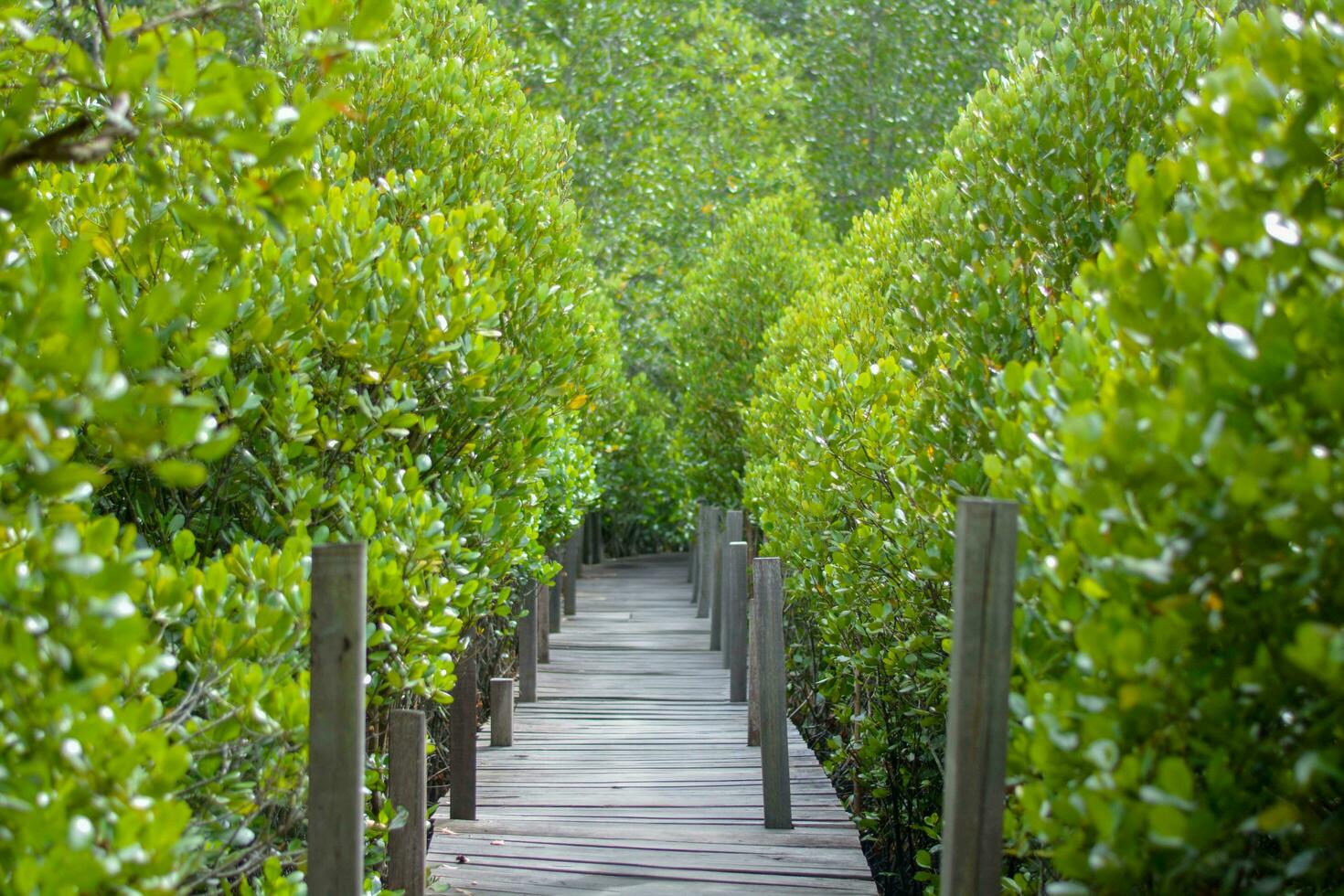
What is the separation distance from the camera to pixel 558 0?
15234 millimetres

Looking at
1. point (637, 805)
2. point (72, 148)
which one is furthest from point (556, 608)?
point (72, 148)

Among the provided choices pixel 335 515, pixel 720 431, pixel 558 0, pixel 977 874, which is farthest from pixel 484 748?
pixel 558 0

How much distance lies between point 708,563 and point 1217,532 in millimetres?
10344

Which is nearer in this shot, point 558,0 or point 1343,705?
point 1343,705

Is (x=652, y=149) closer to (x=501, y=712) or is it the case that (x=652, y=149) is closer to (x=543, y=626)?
(x=543, y=626)

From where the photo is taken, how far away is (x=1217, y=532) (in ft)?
5.82

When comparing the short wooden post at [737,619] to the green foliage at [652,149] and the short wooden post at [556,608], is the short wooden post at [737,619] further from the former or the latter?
the green foliage at [652,149]

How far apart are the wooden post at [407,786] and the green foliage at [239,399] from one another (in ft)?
0.53

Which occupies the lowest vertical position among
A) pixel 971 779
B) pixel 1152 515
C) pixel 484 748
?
pixel 484 748

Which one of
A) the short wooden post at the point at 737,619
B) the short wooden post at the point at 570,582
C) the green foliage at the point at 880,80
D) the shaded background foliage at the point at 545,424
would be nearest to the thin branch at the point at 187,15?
the shaded background foliage at the point at 545,424

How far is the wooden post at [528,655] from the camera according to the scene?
848cm

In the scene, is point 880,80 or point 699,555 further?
point 880,80

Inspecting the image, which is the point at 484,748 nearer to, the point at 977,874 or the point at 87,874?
the point at 977,874

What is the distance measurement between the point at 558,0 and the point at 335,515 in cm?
1280
